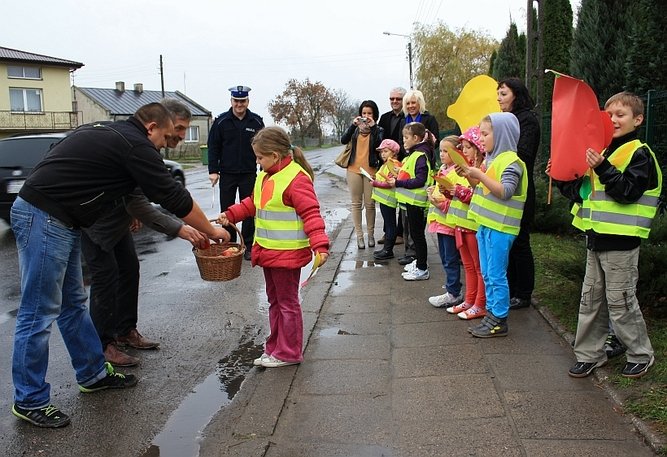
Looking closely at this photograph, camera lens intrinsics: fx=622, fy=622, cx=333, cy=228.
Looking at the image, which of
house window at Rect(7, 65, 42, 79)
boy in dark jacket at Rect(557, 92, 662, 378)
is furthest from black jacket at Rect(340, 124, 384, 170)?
house window at Rect(7, 65, 42, 79)

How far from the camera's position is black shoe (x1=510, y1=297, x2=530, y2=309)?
5422 millimetres

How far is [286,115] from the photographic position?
80875mm

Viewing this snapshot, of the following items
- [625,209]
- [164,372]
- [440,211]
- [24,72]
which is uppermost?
[24,72]

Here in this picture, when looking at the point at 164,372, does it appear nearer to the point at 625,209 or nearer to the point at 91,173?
the point at 91,173

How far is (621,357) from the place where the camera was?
4102 mm

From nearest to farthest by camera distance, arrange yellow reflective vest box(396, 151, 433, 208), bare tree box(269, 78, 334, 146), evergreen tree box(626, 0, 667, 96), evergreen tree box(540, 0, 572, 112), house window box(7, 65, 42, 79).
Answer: yellow reflective vest box(396, 151, 433, 208) < evergreen tree box(626, 0, 667, 96) < evergreen tree box(540, 0, 572, 112) < house window box(7, 65, 42, 79) < bare tree box(269, 78, 334, 146)

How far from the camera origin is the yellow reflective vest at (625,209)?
369cm

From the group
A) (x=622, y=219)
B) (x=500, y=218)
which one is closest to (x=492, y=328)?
(x=500, y=218)

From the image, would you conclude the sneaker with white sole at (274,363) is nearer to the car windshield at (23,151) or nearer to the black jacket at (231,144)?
the black jacket at (231,144)

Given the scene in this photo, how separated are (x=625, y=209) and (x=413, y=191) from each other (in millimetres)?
2989

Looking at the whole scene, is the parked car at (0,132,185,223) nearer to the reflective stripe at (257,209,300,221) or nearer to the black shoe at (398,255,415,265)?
the black shoe at (398,255,415,265)

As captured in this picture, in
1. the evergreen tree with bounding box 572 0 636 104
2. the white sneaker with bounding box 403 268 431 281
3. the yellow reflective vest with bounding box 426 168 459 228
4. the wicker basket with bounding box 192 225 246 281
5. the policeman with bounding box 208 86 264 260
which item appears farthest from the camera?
the evergreen tree with bounding box 572 0 636 104

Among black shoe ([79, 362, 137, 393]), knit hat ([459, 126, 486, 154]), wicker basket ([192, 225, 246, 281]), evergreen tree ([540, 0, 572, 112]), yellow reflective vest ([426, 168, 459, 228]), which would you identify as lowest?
black shoe ([79, 362, 137, 393])

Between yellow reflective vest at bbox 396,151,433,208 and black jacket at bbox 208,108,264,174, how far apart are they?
2.23 meters
